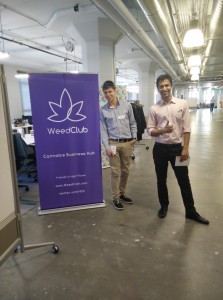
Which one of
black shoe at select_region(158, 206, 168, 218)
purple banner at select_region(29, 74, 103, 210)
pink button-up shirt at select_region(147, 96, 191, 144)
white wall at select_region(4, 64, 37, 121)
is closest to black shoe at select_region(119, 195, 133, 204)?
purple banner at select_region(29, 74, 103, 210)

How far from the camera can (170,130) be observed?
7.17 ft

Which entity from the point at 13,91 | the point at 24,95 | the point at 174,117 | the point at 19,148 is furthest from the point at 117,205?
the point at 24,95

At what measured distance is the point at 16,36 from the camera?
663 centimetres

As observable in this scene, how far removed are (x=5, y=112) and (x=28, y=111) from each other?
1155 centimetres

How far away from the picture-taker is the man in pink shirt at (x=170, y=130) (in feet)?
7.47

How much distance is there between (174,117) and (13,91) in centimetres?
1066

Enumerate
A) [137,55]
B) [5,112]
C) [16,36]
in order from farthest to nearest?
[137,55] → [16,36] → [5,112]

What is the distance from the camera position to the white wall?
10.6 m

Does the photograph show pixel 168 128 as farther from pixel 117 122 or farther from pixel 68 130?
pixel 68 130

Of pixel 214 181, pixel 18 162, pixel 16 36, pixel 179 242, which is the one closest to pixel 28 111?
pixel 16 36

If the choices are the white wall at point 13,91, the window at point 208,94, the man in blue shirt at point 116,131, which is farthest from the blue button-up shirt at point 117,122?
the window at point 208,94

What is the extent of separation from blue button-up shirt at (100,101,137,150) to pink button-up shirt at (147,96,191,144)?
0.44m

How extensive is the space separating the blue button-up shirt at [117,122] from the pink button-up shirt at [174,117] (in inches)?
17.3

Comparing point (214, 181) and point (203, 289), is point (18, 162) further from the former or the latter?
point (214, 181)
